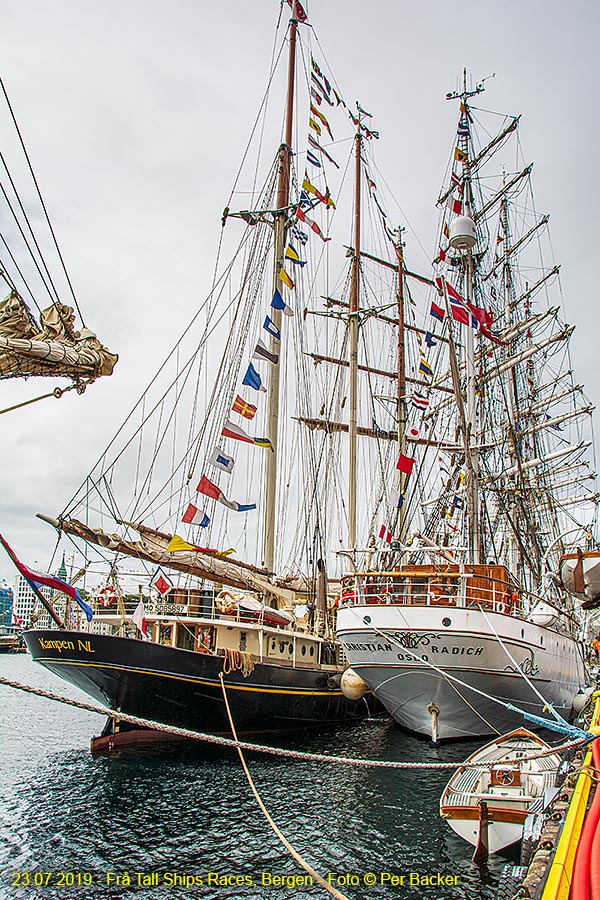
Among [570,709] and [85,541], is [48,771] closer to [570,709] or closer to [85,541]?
[85,541]

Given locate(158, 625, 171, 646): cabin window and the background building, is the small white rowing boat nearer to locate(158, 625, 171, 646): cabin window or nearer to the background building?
locate(158, 625, 171, 646): cabin window

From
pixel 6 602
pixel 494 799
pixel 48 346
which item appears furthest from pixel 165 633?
pixel 6 602

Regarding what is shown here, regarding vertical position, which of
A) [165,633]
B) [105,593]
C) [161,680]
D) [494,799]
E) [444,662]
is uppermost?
[105,593]

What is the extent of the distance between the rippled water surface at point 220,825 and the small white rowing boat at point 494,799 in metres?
0.57

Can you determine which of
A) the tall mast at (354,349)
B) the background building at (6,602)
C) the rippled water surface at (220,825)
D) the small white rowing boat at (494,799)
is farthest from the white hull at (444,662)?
the background building at (6,602)

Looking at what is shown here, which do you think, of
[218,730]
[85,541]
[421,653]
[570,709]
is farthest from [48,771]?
[570,709]

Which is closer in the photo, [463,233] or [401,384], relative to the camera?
[463,233]

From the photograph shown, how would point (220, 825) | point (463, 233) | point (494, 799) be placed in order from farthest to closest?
point (463, 233), point (220, 825), point (494, 799)

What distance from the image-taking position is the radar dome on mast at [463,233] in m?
29.4

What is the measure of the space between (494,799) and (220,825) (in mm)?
6139

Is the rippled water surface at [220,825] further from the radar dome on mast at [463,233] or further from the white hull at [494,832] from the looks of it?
the radar dome on mast at [463,233]

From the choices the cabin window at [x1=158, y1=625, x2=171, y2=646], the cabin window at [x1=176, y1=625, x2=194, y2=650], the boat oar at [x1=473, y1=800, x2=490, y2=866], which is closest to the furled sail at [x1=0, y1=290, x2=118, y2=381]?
the boat oar at [x1=473, y1=800, x2=490, y2=866]

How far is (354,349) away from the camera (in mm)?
39500

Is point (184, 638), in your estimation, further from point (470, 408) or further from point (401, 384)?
point (401, 384)
